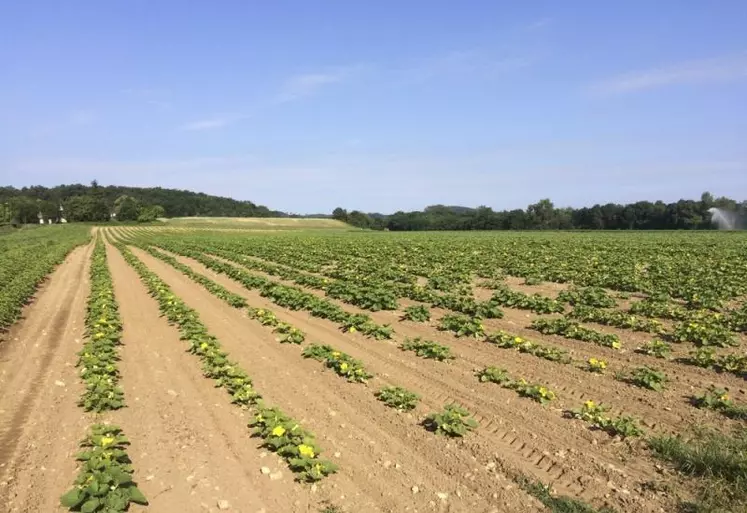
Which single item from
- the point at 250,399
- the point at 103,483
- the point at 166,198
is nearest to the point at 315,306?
the point at 250,399

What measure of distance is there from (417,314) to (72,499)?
8.18 meters

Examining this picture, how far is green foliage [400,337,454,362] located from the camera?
8.41 m

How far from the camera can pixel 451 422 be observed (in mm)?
5629

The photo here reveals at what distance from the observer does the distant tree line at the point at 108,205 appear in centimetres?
12375

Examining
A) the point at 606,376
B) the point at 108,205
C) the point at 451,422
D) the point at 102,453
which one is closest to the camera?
the point at 102,453

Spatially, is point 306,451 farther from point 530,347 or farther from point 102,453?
point 530,347

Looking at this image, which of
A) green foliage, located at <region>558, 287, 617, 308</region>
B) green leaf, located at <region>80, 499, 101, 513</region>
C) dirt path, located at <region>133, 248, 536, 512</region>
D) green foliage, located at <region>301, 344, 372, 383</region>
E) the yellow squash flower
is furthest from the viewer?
green foliage, located at <region>558, 287, 617, 308</region>

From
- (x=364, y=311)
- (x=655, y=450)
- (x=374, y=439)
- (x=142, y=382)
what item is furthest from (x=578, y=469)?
(x=364, y=311)

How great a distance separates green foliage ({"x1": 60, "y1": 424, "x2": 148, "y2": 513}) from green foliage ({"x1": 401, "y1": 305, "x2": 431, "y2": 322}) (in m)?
7.15

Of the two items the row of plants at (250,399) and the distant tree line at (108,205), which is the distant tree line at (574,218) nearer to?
the distant tree line at (108,205)

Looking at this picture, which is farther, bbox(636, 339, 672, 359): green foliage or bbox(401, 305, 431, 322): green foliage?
bbox(401, 305, 431, 322): green foliage

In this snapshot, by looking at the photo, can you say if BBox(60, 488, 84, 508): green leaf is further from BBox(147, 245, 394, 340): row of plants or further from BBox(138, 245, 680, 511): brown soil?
BBox(147, 245, 394, 340): row of plants

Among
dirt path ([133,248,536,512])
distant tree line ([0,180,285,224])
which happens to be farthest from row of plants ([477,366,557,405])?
distant tree line ([0,180,285,224])

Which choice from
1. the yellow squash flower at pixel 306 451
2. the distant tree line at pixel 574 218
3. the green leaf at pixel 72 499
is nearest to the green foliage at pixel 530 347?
the yellow squash flower at pixel 306 451
